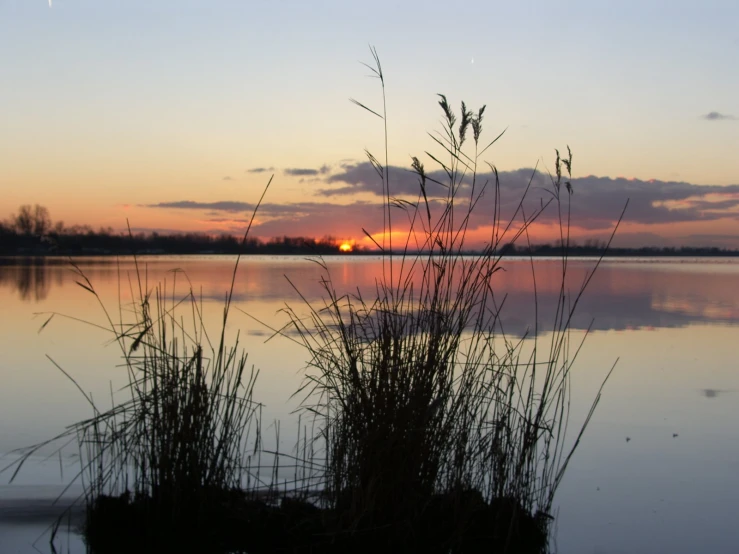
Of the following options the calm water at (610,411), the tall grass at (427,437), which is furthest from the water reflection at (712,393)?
the tall grass at (427,437)

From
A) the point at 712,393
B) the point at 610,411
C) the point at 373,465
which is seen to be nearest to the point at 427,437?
the point at 373,465

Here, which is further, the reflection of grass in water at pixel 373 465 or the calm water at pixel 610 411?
the calm water at pixel 610 411

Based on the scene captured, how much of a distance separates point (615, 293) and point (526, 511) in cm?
1403

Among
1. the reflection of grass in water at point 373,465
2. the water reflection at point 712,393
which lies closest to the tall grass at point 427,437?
the reflection of grass in water at point 373,465

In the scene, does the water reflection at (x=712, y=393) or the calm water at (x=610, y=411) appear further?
the water reflection at (x=712, y=393)

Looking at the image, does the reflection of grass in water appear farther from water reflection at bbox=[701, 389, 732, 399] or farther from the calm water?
water reflection at bbox=[701, 389, 732, 399]

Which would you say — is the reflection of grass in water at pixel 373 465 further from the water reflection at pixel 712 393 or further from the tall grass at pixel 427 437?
the water reflection at pixel 712 393

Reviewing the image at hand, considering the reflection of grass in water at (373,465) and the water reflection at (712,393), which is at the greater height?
the reflection of grass in water at (373,465)

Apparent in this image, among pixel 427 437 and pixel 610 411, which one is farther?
pixel 610 411

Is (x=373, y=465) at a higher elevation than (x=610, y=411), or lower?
higher

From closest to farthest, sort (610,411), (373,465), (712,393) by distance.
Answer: (373,465)
(610,411)
(712,393)

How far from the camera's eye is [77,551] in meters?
2.51

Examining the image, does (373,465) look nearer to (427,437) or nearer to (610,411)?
(427,437)

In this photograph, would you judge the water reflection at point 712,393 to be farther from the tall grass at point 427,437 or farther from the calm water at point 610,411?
the tall grass at point 427,437
